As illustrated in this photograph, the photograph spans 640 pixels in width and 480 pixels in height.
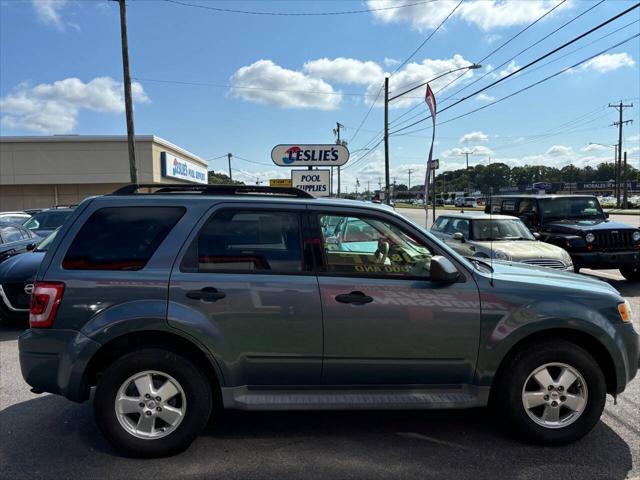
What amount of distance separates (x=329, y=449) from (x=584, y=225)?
913 cm

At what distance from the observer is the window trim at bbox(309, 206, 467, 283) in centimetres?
333

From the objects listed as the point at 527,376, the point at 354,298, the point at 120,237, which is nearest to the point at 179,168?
the point at 120,237

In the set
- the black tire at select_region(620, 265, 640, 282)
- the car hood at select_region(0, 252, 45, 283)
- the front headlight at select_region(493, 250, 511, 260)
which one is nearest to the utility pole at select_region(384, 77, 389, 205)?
the black tire at select_region(620, 265, 640, 282)

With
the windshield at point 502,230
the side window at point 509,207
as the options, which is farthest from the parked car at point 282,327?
the side window at point 509,207

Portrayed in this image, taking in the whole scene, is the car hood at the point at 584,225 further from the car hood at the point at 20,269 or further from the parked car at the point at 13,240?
the parked car at the point at 13,240

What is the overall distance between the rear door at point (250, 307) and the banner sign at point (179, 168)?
3090cm

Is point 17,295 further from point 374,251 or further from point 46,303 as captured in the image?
point 374,251

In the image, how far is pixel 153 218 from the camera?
11.1 feet

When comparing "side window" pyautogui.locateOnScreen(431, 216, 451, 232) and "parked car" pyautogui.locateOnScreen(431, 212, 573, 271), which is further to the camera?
"side window" pyautogui.locateOnScreen(431, 216, 451, 232)

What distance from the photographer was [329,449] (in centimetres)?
335

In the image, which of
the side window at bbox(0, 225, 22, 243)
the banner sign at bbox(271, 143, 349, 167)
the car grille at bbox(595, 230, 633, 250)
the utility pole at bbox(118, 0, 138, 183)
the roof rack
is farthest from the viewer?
the utility pole at bbox(118, 0, 138, 183)

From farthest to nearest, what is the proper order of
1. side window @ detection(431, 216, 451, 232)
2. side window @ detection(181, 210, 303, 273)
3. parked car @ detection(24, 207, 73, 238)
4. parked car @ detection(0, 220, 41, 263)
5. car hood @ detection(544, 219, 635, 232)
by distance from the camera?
1. parked car @ detection(24, 207, 73, 238)
2. side window @ detection(431, 216, 451, 232)
3. car hood @ detection(544, 219, 635, 232)
4. parked car @ detection(0, 220, 41, 263)
5. side window @ detection(181, 210, 303, 273)

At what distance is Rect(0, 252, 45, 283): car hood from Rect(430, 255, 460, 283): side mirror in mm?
5585

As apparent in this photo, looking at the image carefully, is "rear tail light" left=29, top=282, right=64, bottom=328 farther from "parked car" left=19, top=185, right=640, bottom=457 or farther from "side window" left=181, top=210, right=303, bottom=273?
"side window" left=181, top=210, right=303, bottom=273
